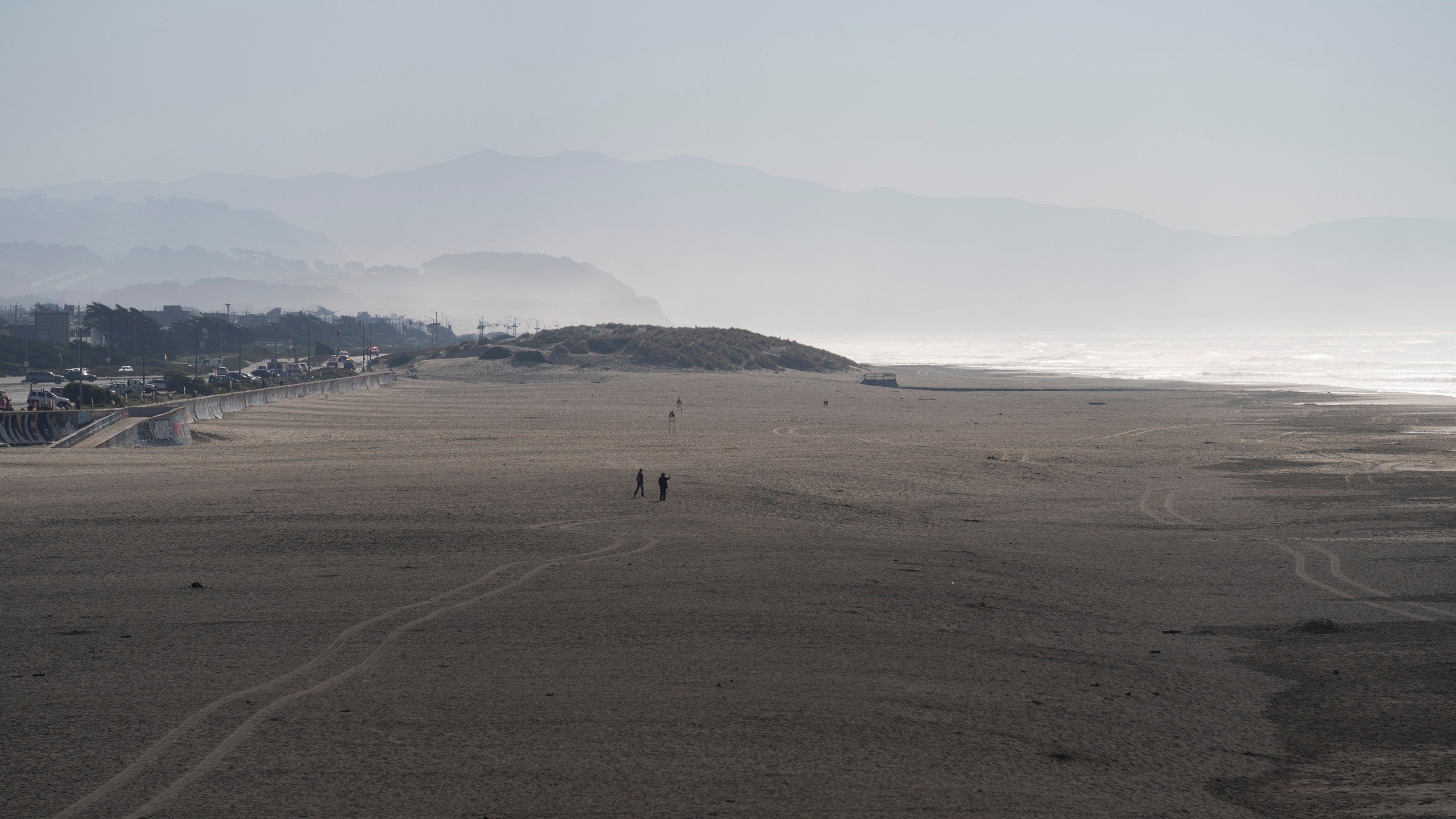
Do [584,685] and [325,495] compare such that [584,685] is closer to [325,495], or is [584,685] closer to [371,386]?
[325,495]

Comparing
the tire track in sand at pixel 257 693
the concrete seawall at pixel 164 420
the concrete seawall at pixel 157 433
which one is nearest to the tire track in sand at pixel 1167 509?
the tire track in sand at pixel 257 693

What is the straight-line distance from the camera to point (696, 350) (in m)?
112

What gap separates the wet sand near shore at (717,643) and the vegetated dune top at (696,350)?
260 feet

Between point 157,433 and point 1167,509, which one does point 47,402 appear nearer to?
point 157,433

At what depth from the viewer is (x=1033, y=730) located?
32.0 feet

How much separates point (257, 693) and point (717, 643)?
508 cm

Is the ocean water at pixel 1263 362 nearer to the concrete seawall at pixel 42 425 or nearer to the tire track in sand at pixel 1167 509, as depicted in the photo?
the tire track in sand at pixel 1167 509

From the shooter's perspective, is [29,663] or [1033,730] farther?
[29,663]

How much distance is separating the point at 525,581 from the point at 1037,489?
52.1 ft

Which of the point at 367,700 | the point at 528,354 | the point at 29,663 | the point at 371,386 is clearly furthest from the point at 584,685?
the point at 528,354

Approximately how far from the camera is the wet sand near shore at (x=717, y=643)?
8.53m

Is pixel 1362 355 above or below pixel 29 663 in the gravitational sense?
above

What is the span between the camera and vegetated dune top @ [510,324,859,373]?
10788cm

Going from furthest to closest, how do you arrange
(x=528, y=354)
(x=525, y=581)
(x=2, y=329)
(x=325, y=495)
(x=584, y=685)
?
(x=2, y=329), (x=528, y=354), (x=325, y=495), (x=525, y=581), (x=584, y=685)
